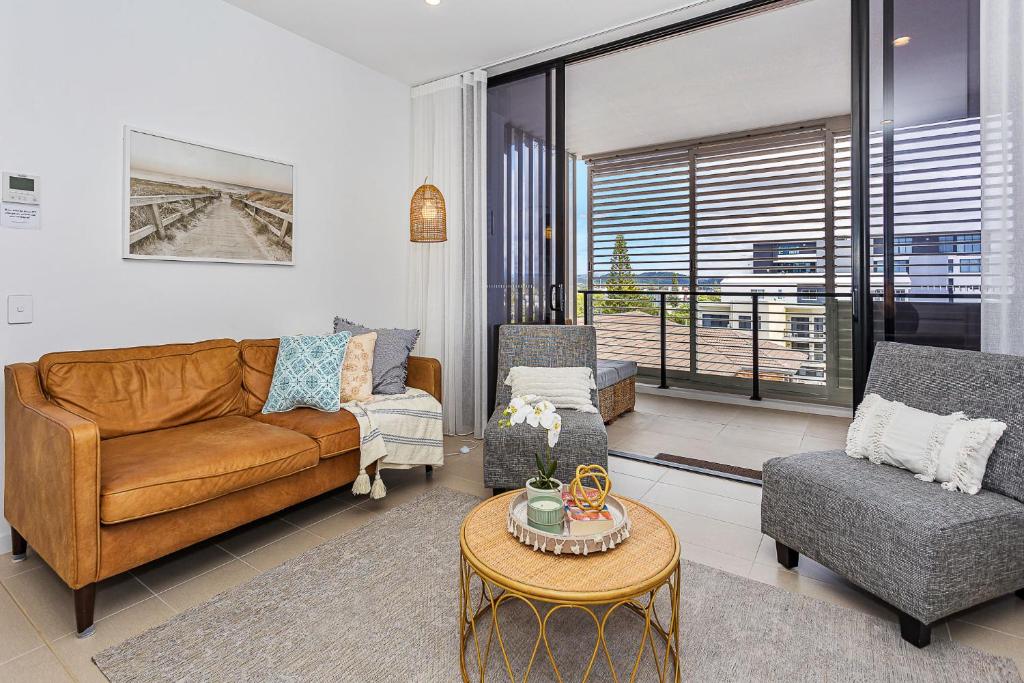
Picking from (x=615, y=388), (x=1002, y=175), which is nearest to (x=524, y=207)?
(x=615, y=388)

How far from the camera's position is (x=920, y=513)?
1.67 metres

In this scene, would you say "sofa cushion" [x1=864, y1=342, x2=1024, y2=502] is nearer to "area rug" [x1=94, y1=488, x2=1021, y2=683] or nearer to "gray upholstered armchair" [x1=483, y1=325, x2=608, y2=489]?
"area rug" [x1=94, y1=488, x2=1021, y2=683]

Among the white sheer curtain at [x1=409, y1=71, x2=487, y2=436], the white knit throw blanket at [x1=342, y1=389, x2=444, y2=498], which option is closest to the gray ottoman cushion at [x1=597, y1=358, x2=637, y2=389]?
the white sheer curtain at [x1=409, y1=71, x2=487, y2=436]

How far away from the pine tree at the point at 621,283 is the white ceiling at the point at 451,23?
282cm

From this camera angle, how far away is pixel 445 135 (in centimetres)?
412

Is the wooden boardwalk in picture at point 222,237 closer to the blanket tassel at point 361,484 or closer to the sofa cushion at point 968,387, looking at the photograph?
the blanket tassel at point 361,484

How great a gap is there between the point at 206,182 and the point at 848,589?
3581 millimetres

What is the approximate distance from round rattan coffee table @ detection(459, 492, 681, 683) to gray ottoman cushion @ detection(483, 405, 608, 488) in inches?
30.7

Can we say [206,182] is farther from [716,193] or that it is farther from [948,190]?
[716,193]

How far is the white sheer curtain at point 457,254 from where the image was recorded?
4.00 metres

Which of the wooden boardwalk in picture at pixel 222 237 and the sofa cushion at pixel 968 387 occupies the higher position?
the wooden boardwalk in picture at pixel 222 237

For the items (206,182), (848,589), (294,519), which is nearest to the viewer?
(848,589)

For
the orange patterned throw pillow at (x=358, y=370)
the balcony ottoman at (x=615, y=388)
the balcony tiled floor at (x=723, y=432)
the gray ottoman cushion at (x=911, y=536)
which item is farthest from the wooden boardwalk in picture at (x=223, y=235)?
the gray ottoman cushion at (x=911, y=536)

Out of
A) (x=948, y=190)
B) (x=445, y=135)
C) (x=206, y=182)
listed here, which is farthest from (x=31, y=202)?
(x=948, y=190)
